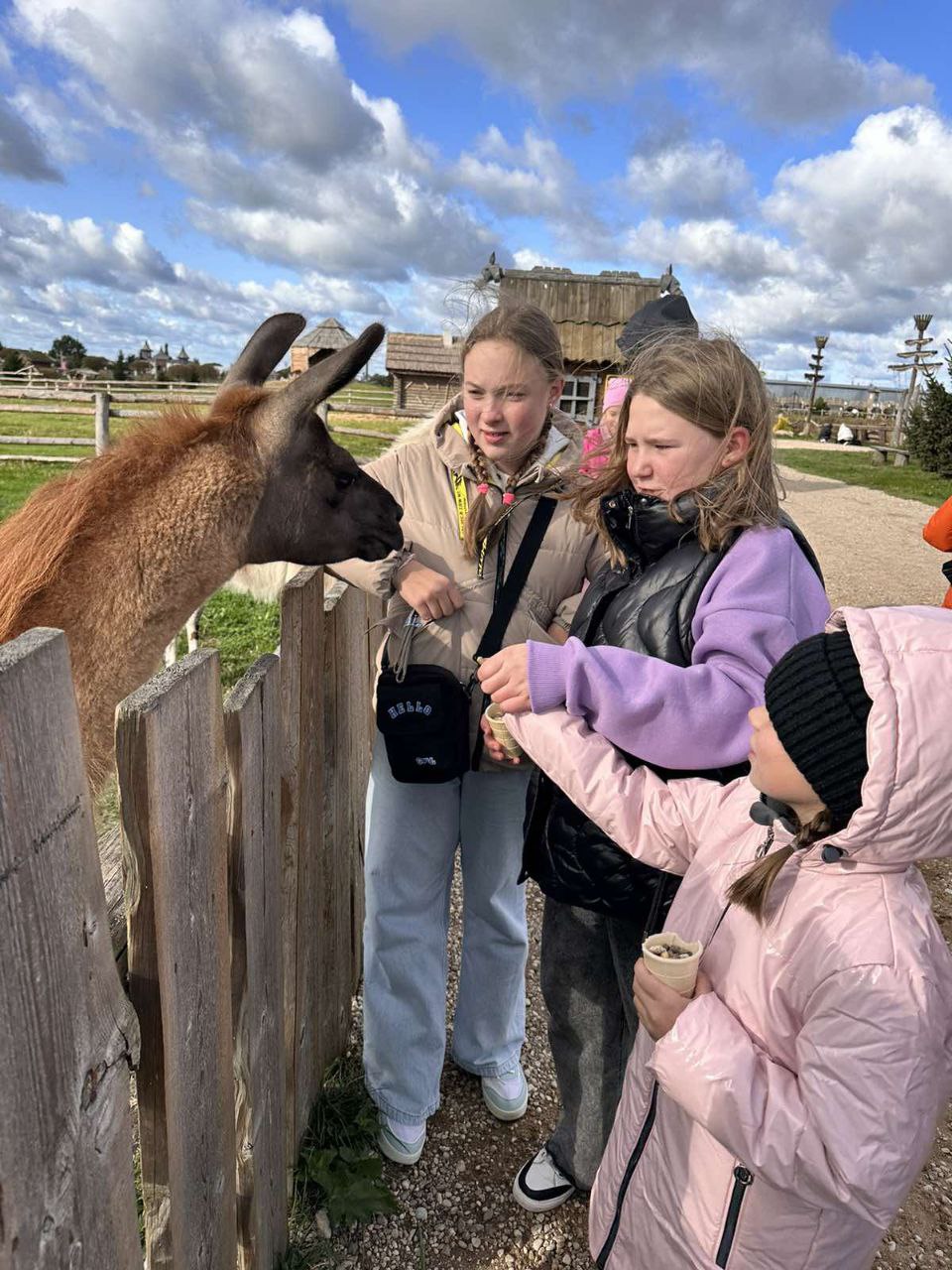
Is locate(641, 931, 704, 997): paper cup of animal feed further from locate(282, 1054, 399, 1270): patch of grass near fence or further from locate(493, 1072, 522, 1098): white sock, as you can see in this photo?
locate(493, 1072, 522, 1098): white sock

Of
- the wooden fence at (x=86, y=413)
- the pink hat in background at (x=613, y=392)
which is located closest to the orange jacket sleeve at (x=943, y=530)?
the pink hat in background at (x=613, y=392)

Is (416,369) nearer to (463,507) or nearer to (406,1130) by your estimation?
(463,507)

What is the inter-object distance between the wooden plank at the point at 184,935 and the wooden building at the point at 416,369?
1008 inches

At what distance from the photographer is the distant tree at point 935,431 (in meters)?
23.5

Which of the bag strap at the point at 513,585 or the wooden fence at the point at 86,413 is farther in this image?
the wooden fence at the point at 86,413

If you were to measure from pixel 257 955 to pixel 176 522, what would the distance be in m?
1.35

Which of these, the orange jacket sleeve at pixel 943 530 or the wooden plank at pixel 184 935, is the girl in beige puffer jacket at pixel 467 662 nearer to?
the wooden plank at pixel 184 935

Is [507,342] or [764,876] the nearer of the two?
[764,876]

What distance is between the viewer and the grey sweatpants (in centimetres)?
233

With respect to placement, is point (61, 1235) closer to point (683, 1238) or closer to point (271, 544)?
point (683, 1238)

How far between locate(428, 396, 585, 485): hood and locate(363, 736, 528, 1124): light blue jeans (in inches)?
34.6

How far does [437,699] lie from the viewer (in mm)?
2275

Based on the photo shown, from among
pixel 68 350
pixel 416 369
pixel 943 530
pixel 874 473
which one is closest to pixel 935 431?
pixel 874 473

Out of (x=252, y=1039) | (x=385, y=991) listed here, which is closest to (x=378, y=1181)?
(x=385, y=991)
